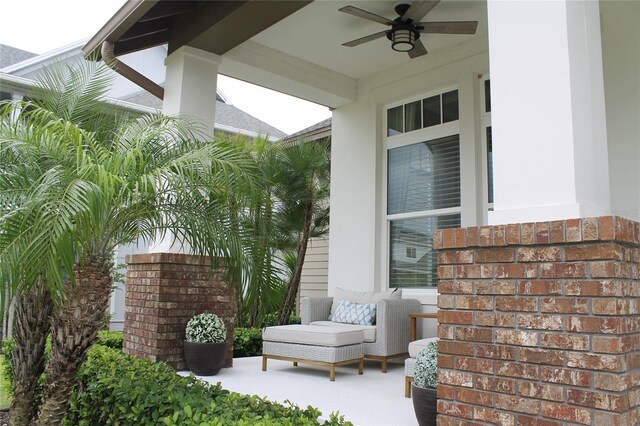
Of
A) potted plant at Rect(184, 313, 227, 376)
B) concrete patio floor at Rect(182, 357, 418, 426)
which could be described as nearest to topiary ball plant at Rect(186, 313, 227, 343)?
potted plant at Rect(184, 313, 227, 376)

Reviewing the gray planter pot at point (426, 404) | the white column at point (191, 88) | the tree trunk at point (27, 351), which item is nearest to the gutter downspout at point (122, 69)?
the white column at point (191, 88)

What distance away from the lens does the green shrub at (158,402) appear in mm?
2908

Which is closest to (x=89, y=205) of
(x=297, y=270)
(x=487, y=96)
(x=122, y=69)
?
(x=122, y=69)

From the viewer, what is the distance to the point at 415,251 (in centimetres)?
688

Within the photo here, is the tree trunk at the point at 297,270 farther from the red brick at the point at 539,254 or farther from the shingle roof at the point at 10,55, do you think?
the shingle roof at the point at 10,55

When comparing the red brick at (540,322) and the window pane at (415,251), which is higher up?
the window pane at (415,251)

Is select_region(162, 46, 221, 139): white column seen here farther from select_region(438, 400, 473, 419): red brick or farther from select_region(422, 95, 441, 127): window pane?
select_region(438, 400, 473, 419): red brick

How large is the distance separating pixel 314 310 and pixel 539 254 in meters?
4.60

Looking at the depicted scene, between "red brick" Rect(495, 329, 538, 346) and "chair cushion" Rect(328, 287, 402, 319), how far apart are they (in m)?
3.91

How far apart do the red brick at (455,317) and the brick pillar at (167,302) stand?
3122mm

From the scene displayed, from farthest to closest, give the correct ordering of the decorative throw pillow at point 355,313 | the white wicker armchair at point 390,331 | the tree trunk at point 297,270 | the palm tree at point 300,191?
the tree trunk at point 297,270 < the palm tree at point 300,191 < the decorative throw pillow at point 355,313 < the white wicker armchair at point 390,331

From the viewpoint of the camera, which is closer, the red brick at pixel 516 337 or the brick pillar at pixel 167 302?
the red brick at pixel 516 337

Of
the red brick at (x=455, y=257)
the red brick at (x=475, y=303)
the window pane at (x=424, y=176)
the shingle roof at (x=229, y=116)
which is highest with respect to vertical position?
the shingle roof at (x=229, y=116)

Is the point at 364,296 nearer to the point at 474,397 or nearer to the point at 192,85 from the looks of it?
the point at 192,85
